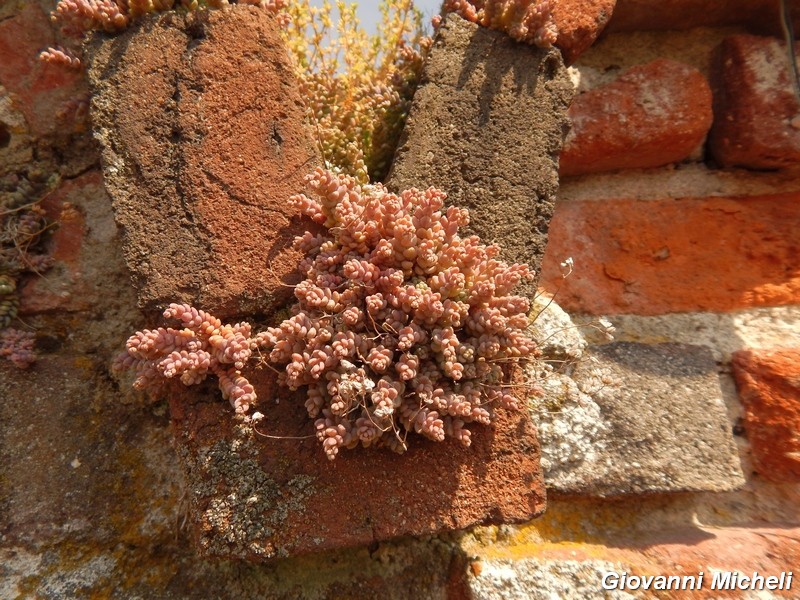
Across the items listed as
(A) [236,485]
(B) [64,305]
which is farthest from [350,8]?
(A) [236,485]

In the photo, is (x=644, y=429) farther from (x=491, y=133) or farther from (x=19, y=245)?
(x=19, y=245)

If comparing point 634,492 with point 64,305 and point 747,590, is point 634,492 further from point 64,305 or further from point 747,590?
point 64,305

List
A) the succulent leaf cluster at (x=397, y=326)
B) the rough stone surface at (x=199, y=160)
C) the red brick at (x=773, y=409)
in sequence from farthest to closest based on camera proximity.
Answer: the red brick at (x=773, y=409) → the rough stone surface at (x=199, y=160) → the succulent leaf cluster at (x=397, y=326)

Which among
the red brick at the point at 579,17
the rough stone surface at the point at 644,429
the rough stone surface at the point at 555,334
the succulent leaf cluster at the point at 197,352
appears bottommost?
the succulent leaf cluster at the point at 197,352

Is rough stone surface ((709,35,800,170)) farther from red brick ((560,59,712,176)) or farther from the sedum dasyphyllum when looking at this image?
the sedum dasyphyllum

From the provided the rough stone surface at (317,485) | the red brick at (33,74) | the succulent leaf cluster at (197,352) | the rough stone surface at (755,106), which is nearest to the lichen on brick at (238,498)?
the rough stone surface at (317,485)

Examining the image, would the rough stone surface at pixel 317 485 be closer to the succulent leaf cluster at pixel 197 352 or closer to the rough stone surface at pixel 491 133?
the succulent leaf cluster at pixel 197 352

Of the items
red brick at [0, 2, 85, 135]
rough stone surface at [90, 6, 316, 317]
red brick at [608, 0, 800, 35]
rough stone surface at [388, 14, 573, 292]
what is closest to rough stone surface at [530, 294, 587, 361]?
rough stone surface at [388, 14, 573, 292]

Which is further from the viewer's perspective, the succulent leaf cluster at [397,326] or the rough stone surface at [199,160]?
the rough stone surface at [199,160]
